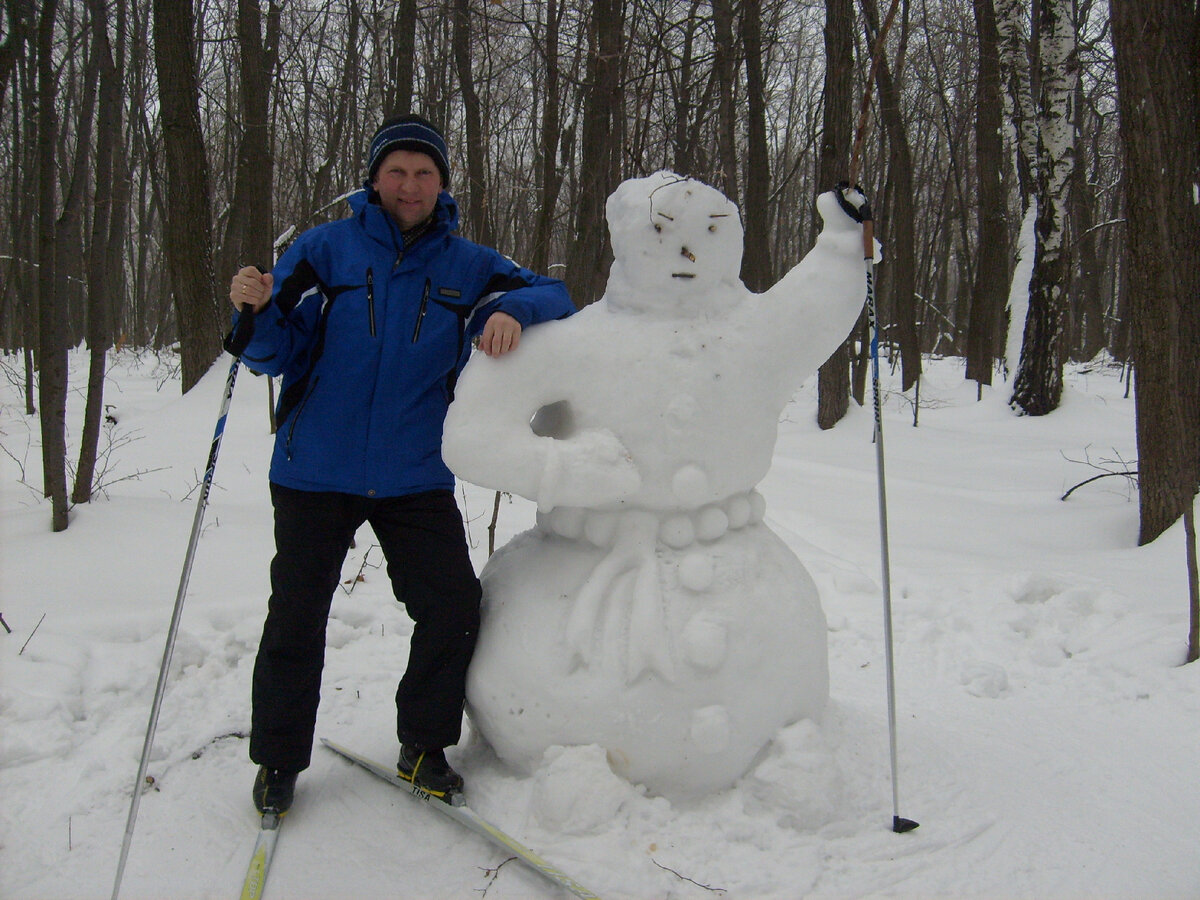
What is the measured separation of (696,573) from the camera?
2375 millimetres

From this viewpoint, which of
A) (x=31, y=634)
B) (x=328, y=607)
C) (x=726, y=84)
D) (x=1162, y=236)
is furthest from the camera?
(x=726, y=84)

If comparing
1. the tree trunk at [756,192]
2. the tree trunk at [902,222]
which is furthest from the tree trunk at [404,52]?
the tree trunk at [902,222]

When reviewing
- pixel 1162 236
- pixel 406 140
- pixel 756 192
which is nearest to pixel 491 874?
pixel 406 140

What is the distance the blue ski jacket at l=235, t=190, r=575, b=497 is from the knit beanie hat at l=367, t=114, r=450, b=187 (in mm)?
131

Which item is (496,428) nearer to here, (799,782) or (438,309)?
(438,309)

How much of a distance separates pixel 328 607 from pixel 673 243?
4.80 feet

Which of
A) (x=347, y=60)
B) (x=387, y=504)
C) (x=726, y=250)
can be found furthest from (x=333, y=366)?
(x=347, y=60)

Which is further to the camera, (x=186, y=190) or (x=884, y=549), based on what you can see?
(x=186, y=190)

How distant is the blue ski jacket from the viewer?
2430mm

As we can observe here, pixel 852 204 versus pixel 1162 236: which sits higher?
pixel 1162 236

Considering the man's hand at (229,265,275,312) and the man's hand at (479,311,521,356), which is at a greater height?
the man's hand at (229,265,275,312)

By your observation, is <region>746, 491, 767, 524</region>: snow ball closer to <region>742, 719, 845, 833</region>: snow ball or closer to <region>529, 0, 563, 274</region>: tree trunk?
<region>742, 719, 845, 833</region>: snow ball

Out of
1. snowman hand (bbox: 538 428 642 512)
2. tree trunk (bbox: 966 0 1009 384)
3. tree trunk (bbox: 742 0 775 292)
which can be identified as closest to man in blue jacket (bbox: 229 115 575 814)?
snowman hand (bbox: 538 428 642 512)

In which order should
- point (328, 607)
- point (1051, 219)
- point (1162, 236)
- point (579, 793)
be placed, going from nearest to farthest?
point (579, 793)
point (328, 607)
point (1162, 236)
point (1051, 219)
